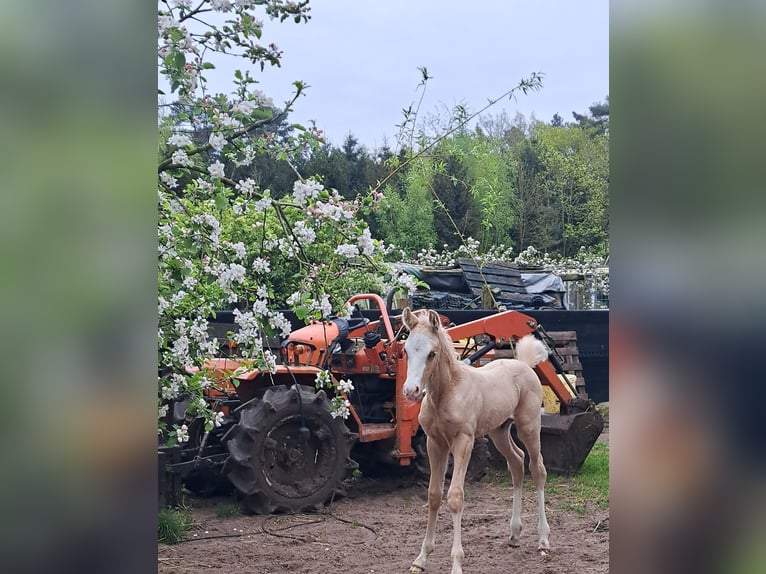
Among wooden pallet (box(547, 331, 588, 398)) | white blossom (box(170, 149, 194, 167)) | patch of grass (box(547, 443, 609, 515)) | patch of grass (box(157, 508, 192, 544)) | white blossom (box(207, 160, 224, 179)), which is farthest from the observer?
wooden pallet (box(547, 331, 588, 398))

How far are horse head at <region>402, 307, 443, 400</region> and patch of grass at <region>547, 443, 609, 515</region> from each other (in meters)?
2.53

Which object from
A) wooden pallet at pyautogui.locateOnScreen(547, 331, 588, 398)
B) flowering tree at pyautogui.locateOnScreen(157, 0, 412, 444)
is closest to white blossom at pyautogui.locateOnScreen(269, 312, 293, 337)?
flowering tree at pyautogui.locateOnScreen(157, 0, 412, 444)

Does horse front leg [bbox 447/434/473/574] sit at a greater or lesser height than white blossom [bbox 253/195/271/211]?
lesser

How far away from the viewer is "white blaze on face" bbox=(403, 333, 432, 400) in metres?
4.70

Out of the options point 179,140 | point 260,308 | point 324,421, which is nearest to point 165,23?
point 179,140

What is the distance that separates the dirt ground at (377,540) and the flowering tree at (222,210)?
1.66 metres

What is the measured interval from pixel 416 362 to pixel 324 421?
6.20 feet

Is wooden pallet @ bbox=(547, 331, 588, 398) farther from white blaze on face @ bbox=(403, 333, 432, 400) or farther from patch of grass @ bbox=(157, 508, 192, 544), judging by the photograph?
patch of grass @ bbox=(157, 508, 192, 544)

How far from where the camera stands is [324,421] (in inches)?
255
